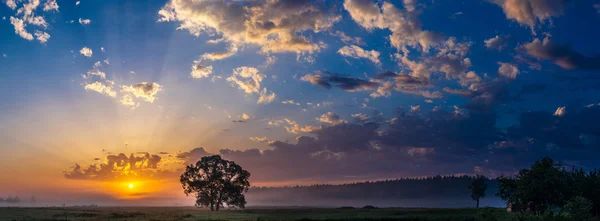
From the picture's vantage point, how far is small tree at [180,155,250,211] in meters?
134

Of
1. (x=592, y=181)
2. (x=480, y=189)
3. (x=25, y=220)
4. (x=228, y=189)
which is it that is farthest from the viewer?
(x=480, y=189)

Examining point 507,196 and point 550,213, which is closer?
point 550,213

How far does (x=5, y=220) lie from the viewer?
74.1m

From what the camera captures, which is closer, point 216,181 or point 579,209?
point 579,209

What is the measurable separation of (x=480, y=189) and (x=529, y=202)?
4991 inches

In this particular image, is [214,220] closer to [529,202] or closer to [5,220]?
[5,220]

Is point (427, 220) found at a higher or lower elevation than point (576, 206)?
lower

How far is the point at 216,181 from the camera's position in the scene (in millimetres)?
133875

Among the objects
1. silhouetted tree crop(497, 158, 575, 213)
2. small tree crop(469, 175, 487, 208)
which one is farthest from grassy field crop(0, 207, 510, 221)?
small tree crop(469, 175, 487, 208)

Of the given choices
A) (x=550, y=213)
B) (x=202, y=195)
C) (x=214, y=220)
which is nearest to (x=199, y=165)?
(x=202, y=195)

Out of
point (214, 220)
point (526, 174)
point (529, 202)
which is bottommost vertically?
point (214, 220)

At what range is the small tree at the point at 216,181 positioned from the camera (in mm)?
134000

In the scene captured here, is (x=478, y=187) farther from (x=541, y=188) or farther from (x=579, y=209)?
(x=579, y=209)

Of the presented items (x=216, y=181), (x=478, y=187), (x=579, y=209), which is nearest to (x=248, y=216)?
(x=216, y=181)
